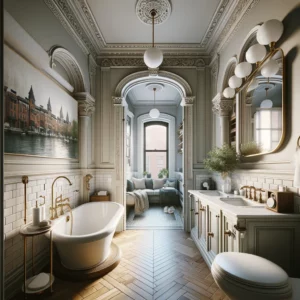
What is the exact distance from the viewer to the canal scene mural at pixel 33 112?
1.87m

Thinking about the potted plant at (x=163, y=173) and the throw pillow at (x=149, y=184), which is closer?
the throw pillow at (x=149, y=184)

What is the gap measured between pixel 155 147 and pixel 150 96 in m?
1.98

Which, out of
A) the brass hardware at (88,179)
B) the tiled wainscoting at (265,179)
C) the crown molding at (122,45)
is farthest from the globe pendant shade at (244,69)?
the brass hardware at (88,179)

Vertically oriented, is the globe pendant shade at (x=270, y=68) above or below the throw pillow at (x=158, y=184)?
above

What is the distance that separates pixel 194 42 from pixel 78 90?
7.82ft

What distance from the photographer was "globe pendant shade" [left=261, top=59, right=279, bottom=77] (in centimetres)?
200

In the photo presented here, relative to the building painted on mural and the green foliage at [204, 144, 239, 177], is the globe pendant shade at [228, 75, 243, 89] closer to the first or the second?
the green foliage at [204, 144, 239, 177]

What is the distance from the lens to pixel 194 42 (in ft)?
12.2

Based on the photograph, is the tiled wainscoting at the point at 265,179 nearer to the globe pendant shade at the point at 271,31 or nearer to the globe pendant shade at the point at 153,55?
the globe pendant shade at the point at 271,31

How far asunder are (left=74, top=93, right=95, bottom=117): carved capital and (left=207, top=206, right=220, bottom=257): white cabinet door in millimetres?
2711

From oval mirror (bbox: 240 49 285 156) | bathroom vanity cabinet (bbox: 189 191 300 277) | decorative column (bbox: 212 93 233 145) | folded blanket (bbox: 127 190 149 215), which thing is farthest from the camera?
folded blanket (bbox: 127 190 149 215)

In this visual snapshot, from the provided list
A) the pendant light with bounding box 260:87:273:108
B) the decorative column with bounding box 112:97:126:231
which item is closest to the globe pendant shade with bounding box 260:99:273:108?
the pendant light with bounding box 260:87:273:108

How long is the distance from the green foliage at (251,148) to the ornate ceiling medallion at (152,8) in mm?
2271

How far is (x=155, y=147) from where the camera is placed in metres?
7.62
